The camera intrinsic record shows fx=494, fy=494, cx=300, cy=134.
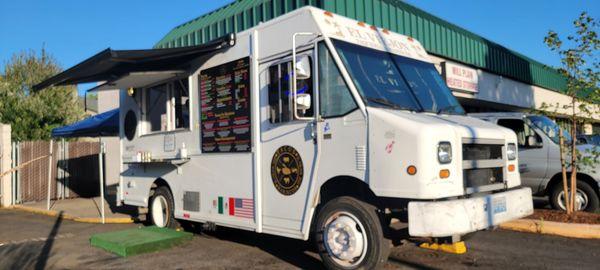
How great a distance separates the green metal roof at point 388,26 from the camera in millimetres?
12305

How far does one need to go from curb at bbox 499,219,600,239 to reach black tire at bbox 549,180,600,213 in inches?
67.2

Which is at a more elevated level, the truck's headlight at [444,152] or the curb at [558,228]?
the truck's headlight at [444,152]

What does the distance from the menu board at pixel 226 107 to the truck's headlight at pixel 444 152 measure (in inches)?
103

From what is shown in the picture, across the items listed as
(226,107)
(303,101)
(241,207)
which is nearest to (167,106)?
(226,107)

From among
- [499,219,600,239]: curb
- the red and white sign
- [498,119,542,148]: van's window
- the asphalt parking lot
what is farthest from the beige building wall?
the asphalt parking lot

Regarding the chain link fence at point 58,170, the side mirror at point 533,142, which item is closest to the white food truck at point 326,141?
the side mirror at point 533,142

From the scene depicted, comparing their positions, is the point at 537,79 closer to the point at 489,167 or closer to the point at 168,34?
the point at 168,34

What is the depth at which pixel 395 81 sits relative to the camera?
5773 mm

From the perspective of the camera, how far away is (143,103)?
881cm

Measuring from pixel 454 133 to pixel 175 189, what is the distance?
4.68 metres

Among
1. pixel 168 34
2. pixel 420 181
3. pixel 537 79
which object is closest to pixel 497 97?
pixel 537 79

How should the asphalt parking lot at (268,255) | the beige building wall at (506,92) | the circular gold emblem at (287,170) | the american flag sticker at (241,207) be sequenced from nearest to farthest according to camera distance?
the circular gold emblem at (287,170) → the asphalt parking lot at (268,255) → the american flag sticker at (241,207) → the beige building wall at (506,92)

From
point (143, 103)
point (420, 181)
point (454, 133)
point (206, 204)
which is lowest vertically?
point (206, 204)

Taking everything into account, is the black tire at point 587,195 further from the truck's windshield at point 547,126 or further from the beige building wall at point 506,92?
the beige building wall at point 506,92
